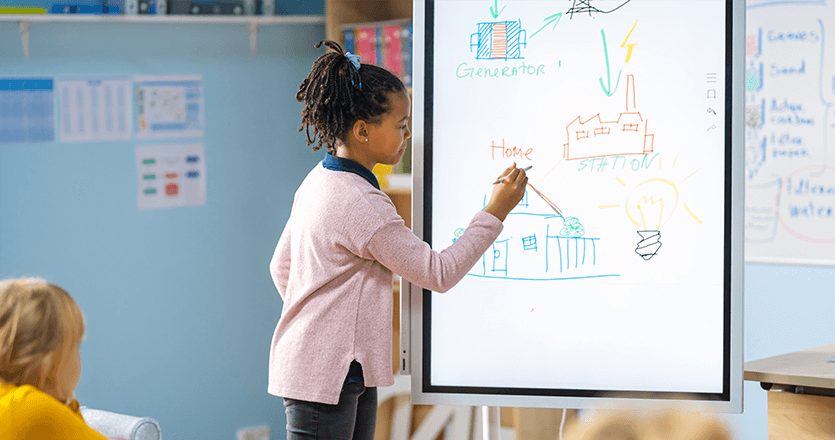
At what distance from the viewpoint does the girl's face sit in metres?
1.31

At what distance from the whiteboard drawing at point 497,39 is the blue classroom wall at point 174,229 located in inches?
55.2

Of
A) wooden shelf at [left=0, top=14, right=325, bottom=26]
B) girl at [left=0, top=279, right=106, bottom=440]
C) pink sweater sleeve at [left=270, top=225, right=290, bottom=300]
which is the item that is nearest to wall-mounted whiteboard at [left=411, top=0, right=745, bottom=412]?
pink sweater sleeve at [left=270, top=225, right=290, bottom=300]

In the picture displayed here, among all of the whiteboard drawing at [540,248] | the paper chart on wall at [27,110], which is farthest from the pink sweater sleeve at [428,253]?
the paper chart on wall at [27,110]

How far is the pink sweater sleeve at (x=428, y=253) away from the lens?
4.07 ft

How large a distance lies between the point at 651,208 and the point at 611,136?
16 centimetres

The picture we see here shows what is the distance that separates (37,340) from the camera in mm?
1046

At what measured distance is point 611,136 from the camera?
4.54ft

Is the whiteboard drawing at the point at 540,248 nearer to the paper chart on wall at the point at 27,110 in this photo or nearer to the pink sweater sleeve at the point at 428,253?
the pink sweater sleeve at the point at 428,253

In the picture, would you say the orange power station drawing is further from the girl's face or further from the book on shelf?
the book on shelf

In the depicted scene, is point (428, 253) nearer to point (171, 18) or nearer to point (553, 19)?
point (553, 19)

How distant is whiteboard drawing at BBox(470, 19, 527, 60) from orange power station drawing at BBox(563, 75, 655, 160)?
7.9 inches

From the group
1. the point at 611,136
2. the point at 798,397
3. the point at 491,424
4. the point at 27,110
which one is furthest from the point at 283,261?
the point at 27,110

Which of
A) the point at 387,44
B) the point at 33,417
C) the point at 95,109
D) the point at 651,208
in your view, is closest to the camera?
the point at 33,417

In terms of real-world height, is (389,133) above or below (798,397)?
above
